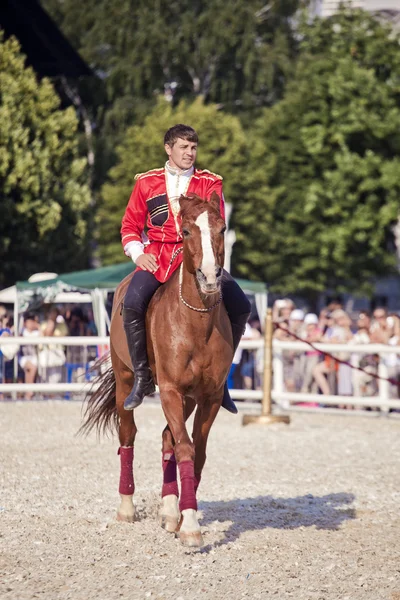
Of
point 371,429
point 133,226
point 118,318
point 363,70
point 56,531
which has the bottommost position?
point 371,429

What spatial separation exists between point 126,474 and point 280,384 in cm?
1070

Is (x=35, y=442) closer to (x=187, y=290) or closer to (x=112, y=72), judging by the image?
(x=187, y=290)

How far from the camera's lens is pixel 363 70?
41031 mm

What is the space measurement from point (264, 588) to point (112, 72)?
149 feet

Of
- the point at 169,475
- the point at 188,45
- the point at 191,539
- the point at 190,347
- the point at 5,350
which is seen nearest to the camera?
the point at 191,539

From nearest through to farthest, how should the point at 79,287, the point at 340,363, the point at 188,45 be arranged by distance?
the point at 340,363
the point at 79,287
the point at 188,45

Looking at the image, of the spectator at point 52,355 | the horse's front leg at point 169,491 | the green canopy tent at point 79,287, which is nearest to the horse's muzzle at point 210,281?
the horse's front leg at point 169,491

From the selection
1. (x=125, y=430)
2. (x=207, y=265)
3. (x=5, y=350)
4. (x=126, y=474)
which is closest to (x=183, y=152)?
(x=207, y=265)

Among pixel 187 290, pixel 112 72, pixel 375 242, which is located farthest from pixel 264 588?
pixel 112 72

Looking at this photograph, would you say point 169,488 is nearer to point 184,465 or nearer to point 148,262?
point 184,465

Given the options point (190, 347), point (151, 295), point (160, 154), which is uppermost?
point (160, 154)

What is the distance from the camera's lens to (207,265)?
6555 millimetres

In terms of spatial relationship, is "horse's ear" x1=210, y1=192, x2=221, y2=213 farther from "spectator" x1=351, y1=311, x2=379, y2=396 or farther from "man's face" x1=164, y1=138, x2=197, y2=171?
"spectator" x1=351, y1=311, x2=379, y2=396

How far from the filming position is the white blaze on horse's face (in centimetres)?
656
